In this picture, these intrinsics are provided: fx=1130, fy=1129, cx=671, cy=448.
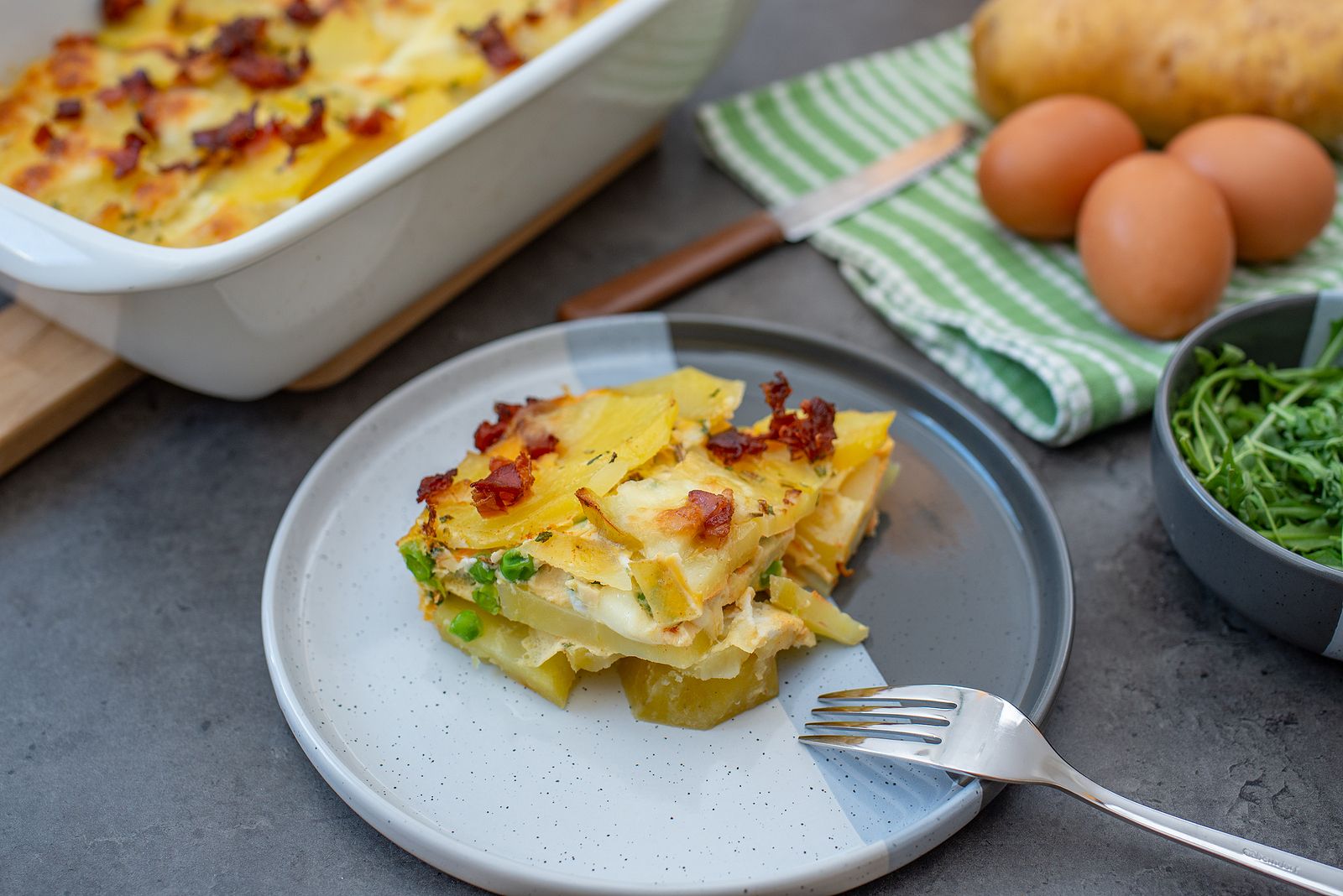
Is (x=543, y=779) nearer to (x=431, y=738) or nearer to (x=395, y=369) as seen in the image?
(x=431, y=738)

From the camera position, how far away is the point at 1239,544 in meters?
1.63

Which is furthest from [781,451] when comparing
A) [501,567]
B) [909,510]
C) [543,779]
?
[543,779]

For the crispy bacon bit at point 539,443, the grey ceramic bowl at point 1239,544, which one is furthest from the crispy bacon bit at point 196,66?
the grey ceramic bowl at point 1239,544

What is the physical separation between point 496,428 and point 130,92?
1.21 m

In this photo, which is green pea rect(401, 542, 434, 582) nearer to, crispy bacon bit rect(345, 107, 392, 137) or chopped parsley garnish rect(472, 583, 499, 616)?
chopped parsley garnish rect(472, 583, 499, 616)

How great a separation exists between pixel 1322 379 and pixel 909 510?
0.72 metres

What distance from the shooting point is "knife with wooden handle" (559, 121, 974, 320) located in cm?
243

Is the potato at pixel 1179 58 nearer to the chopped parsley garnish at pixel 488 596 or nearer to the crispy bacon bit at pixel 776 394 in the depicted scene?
the crispy bacon bit at pixel 776 394

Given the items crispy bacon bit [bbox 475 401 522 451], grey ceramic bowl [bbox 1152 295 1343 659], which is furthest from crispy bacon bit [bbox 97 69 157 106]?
grey ceramic bowl [bbox 1152 295 1343 659]

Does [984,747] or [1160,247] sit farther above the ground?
[1160,247]

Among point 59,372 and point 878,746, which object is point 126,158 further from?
point 878,746

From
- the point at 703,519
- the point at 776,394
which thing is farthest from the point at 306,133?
the point at 703,519

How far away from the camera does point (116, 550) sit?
2.01 meters

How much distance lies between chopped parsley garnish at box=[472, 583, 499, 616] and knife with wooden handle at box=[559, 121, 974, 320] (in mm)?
882
